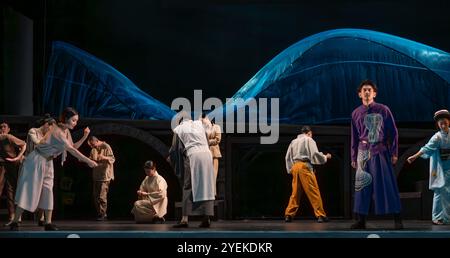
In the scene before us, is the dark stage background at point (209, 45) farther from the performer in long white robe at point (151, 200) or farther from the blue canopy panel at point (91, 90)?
Result: the performer in long white robe at point (151, 200)

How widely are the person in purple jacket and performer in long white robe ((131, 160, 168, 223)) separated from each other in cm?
318

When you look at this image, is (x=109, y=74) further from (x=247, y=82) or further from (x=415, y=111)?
(x=415, y=111)

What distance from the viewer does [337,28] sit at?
11703mm

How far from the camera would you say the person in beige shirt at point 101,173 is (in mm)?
11422

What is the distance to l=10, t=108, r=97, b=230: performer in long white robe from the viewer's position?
8.59m

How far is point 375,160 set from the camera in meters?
8.28

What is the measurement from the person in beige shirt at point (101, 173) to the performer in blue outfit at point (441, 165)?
173 inches

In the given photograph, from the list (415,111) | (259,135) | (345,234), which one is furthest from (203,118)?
(415,111)

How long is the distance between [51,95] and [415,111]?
5452 millimetres

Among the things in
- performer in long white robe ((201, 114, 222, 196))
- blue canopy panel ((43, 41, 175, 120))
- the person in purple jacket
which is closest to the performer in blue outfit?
the person in purple jacket

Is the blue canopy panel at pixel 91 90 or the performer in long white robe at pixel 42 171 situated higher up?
the blue canopy panel at pixel 91 90

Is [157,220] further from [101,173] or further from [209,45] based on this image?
[209,45]

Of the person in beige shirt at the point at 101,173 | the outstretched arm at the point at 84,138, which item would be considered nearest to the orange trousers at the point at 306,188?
the person in beige shirt at the point at 101,173

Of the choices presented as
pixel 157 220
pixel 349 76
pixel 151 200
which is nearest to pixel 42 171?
pixel 151 200
